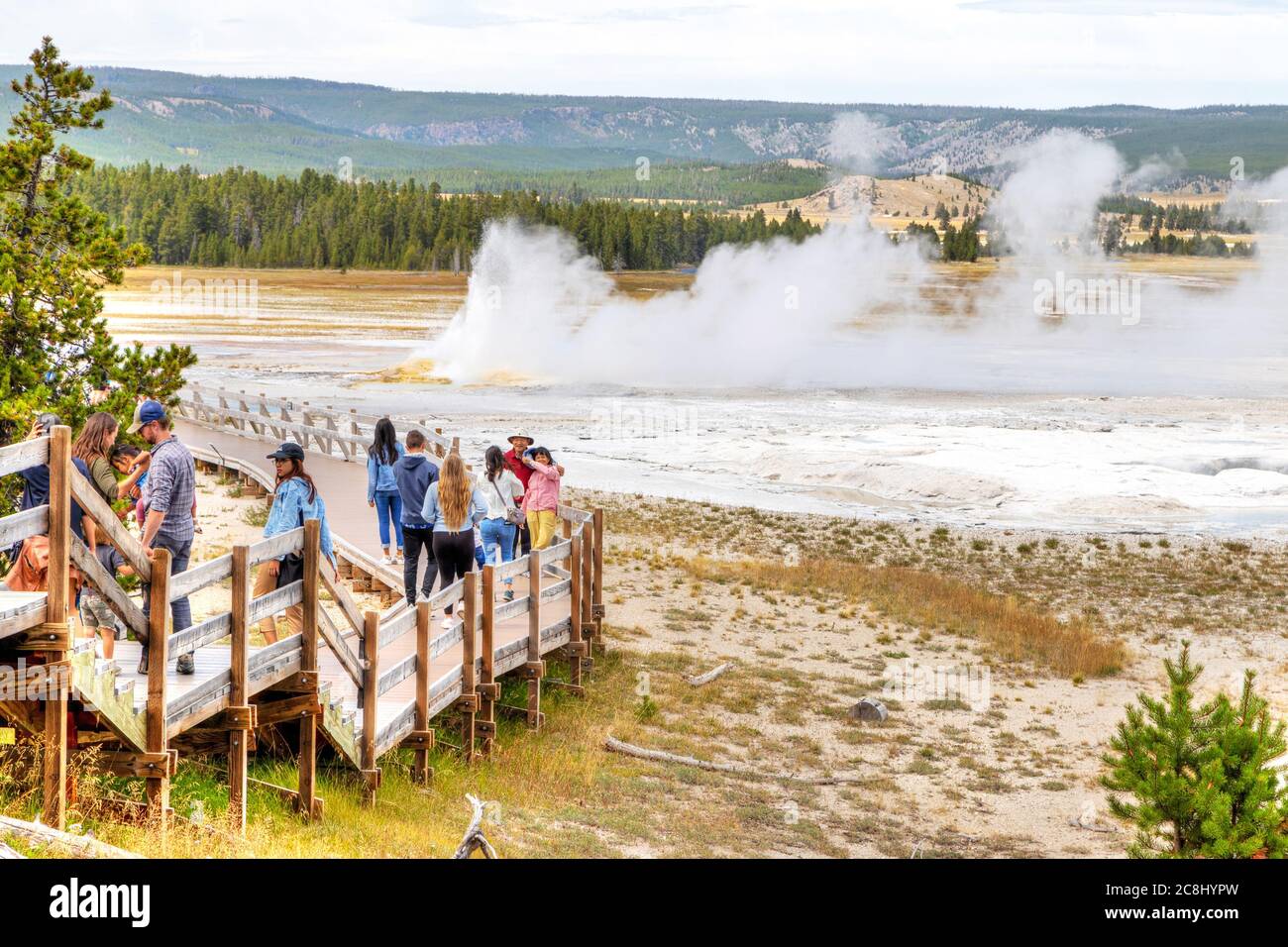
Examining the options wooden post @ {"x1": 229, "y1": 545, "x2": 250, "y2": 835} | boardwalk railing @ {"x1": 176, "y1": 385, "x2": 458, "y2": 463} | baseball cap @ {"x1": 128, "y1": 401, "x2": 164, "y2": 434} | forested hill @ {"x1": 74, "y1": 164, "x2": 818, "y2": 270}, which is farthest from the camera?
forested hill @ {"x1": 74, "y1": 164, "x2": 818, "y2": 270}

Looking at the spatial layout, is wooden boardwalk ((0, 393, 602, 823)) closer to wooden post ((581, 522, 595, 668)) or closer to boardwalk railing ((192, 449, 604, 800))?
boardwalk railing ((192, 449, 604, 800))

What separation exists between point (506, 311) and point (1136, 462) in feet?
101

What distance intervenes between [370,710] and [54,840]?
3.80 m

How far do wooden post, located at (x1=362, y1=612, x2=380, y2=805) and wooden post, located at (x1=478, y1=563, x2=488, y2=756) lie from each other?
2179mm

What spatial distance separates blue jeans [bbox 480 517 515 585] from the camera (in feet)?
46.9

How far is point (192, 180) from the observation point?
5359 inches

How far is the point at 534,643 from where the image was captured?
1282 cm

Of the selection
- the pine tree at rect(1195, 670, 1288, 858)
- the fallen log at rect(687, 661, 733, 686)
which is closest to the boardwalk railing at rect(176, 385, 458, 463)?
the fallen log at rect(687, 661, 733, 686)

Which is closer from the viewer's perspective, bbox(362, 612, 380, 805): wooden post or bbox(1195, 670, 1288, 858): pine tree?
bbox(1195, 670, 1288, 858): pine tree

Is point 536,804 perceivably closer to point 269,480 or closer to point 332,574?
point 332,574

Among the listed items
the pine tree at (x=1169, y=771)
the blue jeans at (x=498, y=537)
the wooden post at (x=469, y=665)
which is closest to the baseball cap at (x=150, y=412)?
the wooden post at (x=469, y=665)

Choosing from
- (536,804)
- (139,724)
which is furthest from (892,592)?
(139,724)

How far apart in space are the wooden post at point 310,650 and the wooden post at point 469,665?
248cm

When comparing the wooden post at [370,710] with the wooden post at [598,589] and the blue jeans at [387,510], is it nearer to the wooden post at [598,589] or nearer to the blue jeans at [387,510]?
the blue jeans at [387,510]
